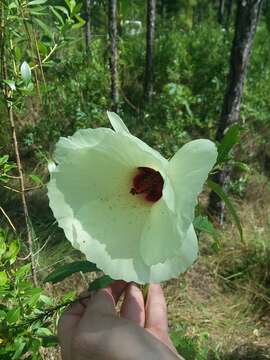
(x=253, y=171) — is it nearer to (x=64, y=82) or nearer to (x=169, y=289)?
(x=169, y=289)

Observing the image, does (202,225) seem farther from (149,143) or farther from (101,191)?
(149,143)

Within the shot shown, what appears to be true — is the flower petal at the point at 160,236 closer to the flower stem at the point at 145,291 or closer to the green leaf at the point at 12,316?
the flower stem at the point at 145,291

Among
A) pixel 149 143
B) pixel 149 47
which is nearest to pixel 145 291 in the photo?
pixel 149 143

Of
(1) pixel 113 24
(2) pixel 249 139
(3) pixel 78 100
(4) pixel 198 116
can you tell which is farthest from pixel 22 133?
(2) pixel 249 139

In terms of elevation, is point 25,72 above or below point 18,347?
above

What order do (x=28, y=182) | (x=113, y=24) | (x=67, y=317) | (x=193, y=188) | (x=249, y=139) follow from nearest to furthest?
(x=193, y=188), (x=67, y=317), (x=28, y=182), (x=113, y=24), (x=249, y=139)

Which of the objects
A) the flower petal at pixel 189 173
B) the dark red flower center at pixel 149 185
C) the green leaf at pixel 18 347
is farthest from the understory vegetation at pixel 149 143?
the flower petal at pixel 189 173
